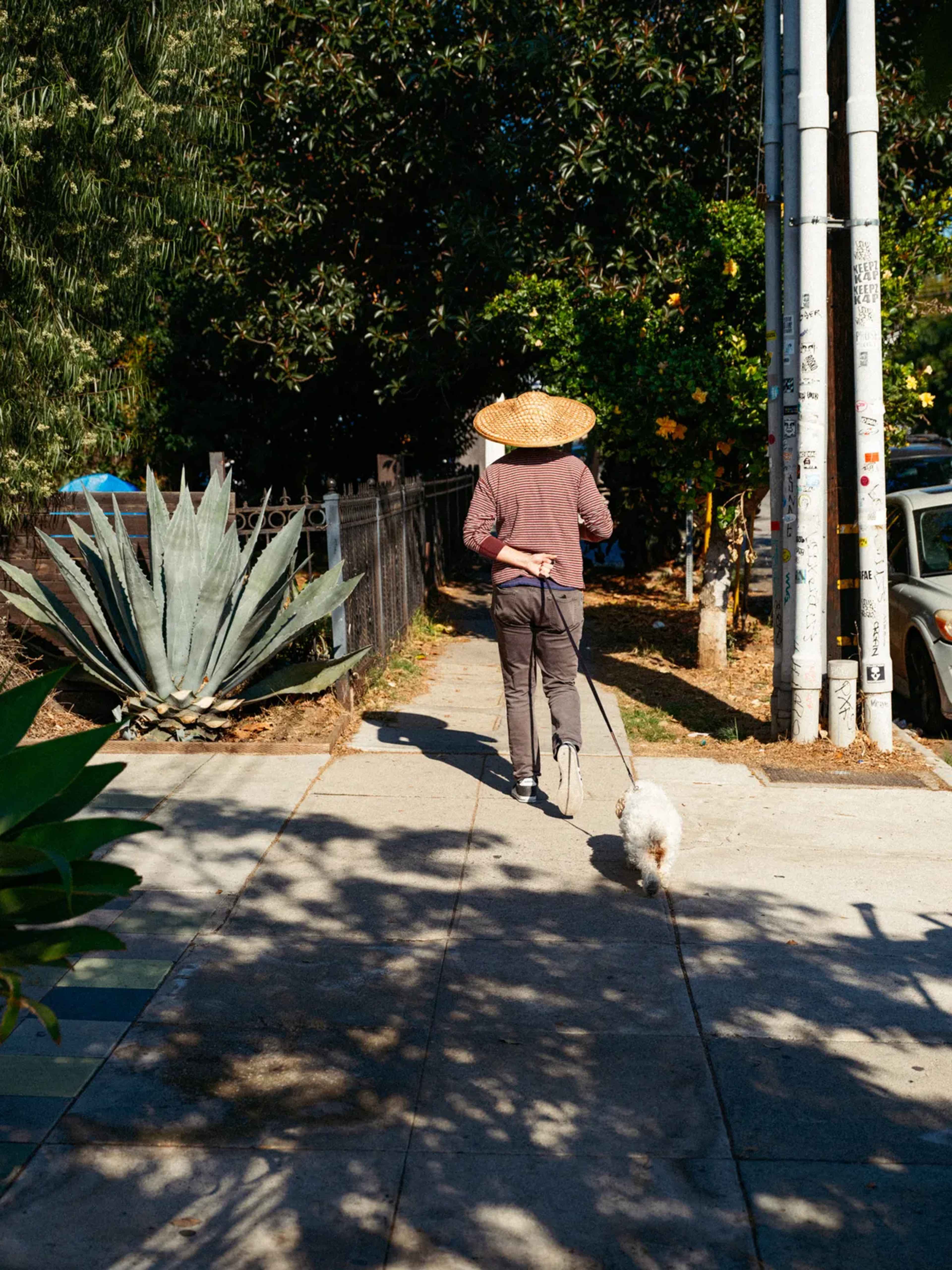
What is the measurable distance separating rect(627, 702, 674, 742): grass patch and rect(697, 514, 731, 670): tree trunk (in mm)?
1591

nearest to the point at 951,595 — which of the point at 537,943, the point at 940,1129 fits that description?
the point at 537,943

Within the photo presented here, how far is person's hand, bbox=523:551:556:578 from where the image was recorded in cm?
649

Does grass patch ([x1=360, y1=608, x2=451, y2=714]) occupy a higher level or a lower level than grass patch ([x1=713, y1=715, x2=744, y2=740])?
higher

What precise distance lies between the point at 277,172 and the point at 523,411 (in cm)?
649

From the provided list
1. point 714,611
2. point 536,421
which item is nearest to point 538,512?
point 536,421

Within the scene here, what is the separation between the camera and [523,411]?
6887 millimetres

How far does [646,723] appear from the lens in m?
8.88

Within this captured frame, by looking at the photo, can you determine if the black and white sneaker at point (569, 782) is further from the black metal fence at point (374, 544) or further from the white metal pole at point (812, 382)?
the black metal fence at point (374, 544)

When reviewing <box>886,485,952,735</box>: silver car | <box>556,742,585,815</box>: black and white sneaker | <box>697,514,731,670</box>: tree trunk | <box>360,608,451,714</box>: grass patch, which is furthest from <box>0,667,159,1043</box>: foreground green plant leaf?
<box>697,514,731,670</box>: tree trunk

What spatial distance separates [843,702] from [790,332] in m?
2.22

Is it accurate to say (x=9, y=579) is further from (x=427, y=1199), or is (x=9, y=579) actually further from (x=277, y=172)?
(x=427, y=1199)

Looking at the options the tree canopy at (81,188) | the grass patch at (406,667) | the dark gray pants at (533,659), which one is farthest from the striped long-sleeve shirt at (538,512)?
the tree canopy at (81,188)

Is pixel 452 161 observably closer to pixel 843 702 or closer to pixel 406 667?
pixel 406 667

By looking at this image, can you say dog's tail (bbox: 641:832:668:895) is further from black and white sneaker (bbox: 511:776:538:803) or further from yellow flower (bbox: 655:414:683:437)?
yellow flower (bbox: 655:414:683:437)
